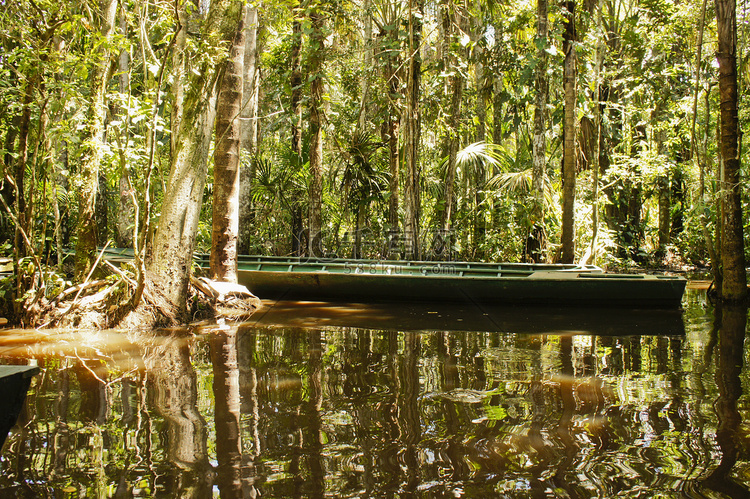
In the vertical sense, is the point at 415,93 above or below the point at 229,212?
above

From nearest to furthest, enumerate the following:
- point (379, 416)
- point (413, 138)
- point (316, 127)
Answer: point (379, 416) < point (413, 138) < point (316, 127)

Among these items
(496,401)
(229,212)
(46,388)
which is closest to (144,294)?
(229,212)

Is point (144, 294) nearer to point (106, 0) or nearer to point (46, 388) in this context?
point (46, 388)

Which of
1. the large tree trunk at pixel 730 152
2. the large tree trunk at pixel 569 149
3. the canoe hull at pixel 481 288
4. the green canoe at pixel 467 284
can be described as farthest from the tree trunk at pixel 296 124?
the large tree trunk at pixel 730 152

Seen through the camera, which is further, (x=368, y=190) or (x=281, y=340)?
(x=368, y=190)

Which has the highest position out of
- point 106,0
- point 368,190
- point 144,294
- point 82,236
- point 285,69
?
point 285,69

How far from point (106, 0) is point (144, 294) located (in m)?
3.50

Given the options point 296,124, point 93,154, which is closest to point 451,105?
point 296,124

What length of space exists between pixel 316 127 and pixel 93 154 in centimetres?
497

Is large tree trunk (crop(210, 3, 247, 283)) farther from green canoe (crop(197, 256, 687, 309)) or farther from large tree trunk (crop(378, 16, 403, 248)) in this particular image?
large tree trunk (crop(378, 16, 403, 248))

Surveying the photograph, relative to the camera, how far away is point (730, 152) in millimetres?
8219

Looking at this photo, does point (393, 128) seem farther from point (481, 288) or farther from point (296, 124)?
point (481, 288)

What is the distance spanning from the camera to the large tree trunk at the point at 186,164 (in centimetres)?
659

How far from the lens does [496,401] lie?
12.5 ft
